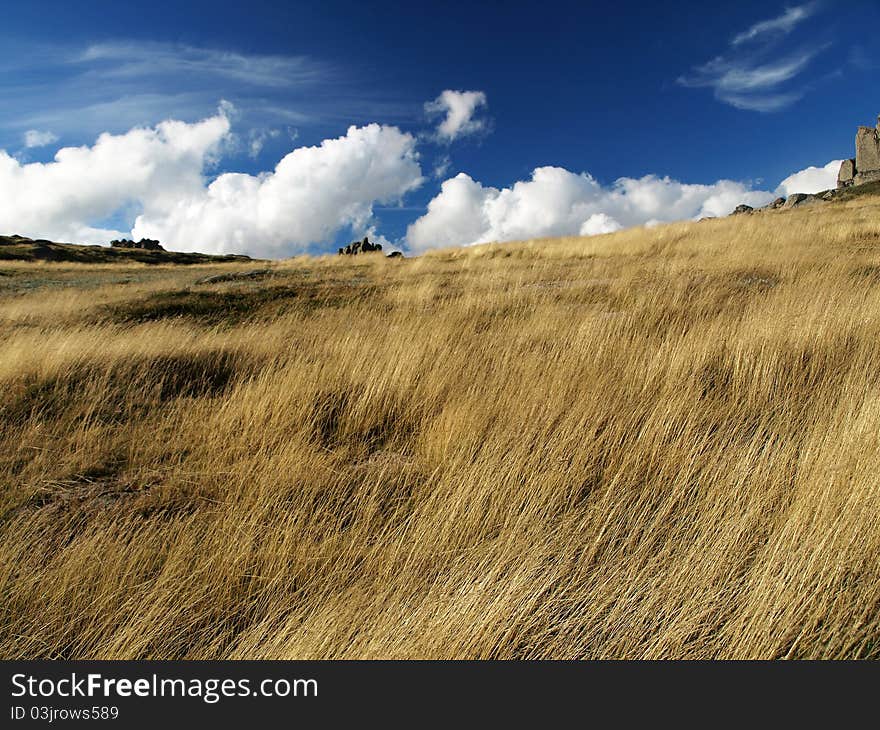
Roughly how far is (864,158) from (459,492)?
126492 mm

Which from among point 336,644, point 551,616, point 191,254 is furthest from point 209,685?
point 191,254

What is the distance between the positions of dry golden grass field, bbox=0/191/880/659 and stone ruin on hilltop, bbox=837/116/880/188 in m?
115

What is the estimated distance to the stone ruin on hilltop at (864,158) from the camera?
290 feet

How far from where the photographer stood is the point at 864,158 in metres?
90.7

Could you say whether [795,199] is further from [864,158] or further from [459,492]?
[459,492]

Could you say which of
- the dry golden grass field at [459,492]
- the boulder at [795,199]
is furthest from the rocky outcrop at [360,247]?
the boulder at [795,199]

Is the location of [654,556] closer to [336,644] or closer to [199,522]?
[336,644]

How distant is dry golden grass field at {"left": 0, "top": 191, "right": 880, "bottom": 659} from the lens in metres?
1.75

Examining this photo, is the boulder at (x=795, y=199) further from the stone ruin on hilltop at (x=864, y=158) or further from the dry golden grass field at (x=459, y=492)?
the dry golden grass field at (x=459, y=492)

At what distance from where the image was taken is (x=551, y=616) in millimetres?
1766

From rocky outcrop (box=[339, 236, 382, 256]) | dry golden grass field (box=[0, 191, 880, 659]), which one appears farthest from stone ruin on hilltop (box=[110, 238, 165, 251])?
dry golden grass field (box=[0, 191, 880, 659])

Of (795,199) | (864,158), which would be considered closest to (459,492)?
(795,199)

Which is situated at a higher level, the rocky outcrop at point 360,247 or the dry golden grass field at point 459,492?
the rocky outcrop at point 360,247

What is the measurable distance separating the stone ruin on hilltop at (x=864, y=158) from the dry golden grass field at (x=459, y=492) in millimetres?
115484
